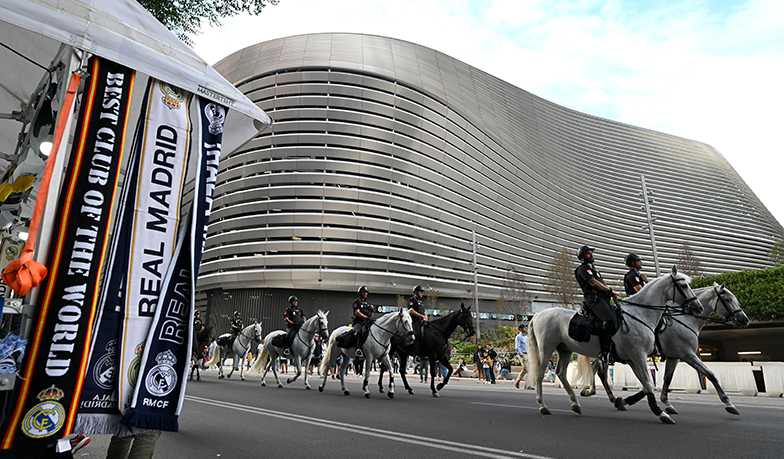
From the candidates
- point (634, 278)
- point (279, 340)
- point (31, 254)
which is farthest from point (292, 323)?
point (31, 254)

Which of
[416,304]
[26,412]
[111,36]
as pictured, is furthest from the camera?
[416,304]

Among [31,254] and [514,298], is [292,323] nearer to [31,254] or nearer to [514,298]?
[31,254]

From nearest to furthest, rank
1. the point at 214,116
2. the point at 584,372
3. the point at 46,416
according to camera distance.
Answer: the point at 46,416 < the point at 214,116 < the point at 584,372

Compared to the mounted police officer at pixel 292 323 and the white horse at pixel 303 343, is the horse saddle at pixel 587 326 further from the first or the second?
the mounted police officer at pixel 292 323

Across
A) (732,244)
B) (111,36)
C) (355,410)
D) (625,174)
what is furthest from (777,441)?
(732,244)

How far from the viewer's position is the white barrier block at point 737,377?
12.3 metres

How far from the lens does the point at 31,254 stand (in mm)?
2535

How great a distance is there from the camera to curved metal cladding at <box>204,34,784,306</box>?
181ft

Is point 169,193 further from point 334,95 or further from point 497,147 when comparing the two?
point 497,147

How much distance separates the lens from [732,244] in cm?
11556

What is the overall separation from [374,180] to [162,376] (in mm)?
55474

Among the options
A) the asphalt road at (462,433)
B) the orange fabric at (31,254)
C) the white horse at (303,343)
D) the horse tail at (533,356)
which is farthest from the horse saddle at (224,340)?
the orange fabric at (31,254)

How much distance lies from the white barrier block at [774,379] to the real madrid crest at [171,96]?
1592 centimetres

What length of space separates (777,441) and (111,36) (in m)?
8.24
